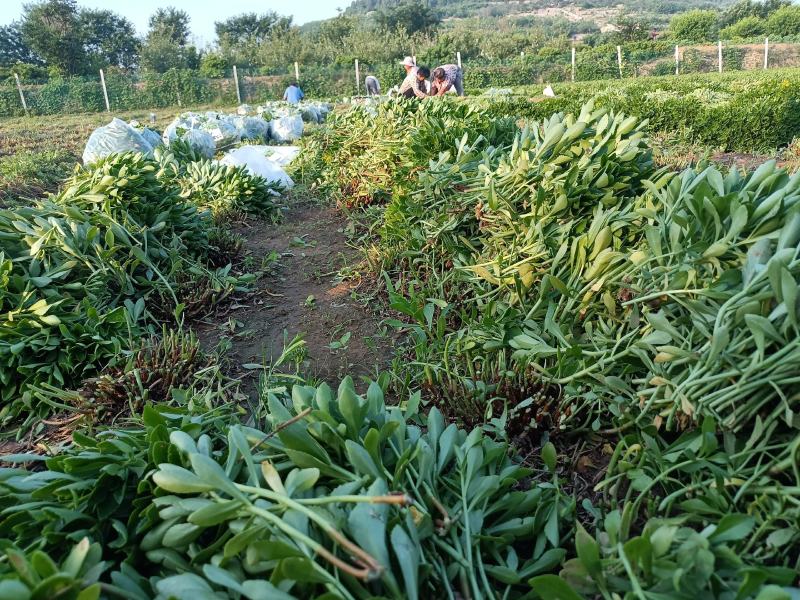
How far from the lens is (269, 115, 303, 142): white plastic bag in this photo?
1247cm

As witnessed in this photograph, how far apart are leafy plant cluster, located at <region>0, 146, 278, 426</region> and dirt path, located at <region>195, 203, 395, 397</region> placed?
0.79 ft

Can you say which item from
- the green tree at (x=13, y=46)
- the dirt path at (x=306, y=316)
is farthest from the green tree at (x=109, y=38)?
the dirt path at (x=306, y=316)

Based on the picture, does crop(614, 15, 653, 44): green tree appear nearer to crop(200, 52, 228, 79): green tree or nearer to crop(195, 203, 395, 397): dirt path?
crop(200, 52, 228, 79): green tree

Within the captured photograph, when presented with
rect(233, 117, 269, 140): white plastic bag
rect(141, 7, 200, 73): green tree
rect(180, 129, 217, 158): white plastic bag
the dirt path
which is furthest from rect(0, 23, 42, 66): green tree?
the dirt path

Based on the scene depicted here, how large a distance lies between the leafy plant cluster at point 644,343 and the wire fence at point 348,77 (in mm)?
23252

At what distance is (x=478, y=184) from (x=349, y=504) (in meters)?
2.15

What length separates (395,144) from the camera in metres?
4.65

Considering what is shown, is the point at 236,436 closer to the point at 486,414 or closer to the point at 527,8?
the point at 486,414

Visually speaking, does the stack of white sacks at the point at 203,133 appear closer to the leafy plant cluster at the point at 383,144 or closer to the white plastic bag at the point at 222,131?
the white plastic bag at the point at 222,131

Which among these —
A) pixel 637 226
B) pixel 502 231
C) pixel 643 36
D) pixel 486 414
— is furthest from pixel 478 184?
pixel 643 36

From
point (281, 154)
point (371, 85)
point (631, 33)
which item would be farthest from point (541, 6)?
point (281, 154)

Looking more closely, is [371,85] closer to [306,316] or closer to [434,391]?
[306,316]

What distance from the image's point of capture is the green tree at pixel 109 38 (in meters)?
39.3

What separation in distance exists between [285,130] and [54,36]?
31.5 m
